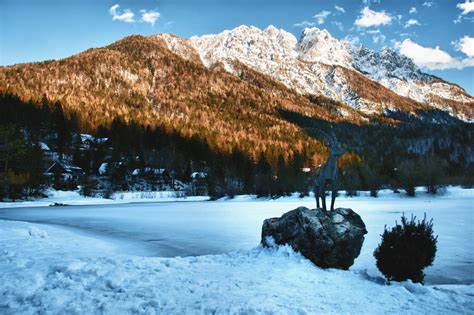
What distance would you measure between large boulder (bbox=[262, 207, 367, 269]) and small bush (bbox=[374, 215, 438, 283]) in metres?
1.31

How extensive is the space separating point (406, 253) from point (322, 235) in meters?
2.45

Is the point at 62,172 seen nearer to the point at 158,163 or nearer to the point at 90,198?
the point at 90,198

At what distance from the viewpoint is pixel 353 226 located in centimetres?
1135

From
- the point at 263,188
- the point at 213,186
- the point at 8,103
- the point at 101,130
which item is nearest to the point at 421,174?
the point at 263,188

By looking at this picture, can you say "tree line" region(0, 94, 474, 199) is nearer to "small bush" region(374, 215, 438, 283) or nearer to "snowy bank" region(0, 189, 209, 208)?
"snowy bank" region(0, 189, 209, 208)

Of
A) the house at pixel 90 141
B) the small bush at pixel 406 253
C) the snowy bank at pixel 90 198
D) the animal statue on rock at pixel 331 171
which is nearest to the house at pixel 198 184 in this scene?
the snowy bank at pixel 90 198

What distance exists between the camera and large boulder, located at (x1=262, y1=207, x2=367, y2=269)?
10.6m

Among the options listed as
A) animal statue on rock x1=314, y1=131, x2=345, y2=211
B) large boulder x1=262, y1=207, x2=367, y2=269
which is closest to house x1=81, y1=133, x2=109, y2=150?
animal statue on rock x1=314, y1=131, x2=345, y2=211

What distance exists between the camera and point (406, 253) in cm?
911

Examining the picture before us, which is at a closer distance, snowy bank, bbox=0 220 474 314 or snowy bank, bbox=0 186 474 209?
snowy bank, bbox=0 220 474 314

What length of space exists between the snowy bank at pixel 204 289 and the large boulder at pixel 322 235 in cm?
51

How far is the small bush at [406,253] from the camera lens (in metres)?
9.11

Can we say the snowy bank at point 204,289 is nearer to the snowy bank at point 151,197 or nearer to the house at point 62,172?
the snowy bank at point 151,197

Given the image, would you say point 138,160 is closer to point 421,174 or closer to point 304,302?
point 421,174
